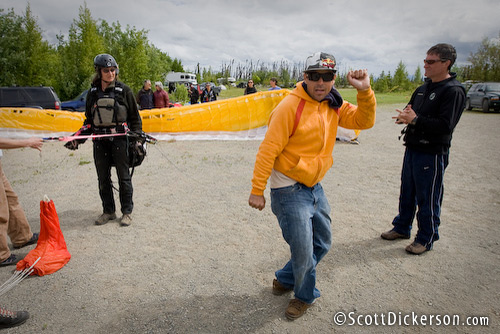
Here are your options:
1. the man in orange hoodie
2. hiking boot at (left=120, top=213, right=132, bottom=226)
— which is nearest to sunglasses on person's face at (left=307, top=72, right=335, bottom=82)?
the man in orange hoodie

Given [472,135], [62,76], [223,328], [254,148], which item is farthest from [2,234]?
[62,76]

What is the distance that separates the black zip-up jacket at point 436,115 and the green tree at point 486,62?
159ft

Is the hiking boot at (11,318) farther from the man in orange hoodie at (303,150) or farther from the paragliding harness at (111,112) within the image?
the paragliding harness at (111,112)

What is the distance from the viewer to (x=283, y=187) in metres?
2.62

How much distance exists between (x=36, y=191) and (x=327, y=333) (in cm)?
624

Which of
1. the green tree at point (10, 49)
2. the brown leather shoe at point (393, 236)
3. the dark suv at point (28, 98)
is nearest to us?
the brown leather shoe at point (393, 236)

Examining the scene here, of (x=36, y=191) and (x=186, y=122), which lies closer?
(x=36, y=191)

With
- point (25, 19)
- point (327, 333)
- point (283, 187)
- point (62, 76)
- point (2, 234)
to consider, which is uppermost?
point (25, 19)

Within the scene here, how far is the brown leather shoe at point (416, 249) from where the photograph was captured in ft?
12.8

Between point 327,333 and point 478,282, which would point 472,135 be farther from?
point 327,333

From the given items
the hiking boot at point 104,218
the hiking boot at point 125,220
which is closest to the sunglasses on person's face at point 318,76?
the hiking boot at point 125,220

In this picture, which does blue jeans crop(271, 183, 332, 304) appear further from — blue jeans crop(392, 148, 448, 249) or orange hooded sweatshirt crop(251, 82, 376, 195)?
blue jeans crop(392, 148, 448, 249)

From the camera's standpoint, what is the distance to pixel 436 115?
3.66m

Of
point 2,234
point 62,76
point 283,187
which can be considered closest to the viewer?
point 283,187
